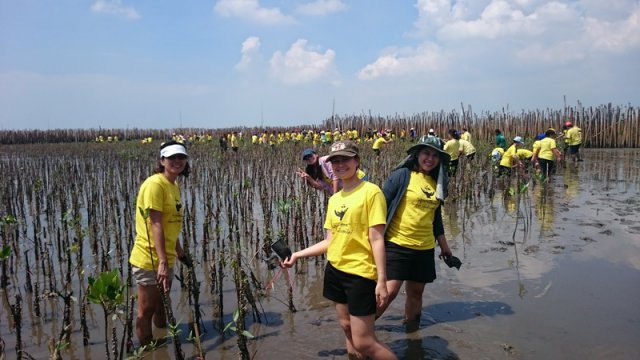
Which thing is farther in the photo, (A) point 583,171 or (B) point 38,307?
(A) point 583,171

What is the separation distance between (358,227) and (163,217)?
4.83ft

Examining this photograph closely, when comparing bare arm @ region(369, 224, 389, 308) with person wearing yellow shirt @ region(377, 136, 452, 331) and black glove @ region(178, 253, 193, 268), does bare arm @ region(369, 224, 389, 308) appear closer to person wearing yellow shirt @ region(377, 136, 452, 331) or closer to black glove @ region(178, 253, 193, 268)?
person wearing yellow shirt @ region(377, 136, 452, 331)

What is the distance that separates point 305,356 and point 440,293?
172cm

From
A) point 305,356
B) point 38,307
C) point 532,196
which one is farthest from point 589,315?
point 532,196

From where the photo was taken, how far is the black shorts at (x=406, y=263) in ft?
10.5

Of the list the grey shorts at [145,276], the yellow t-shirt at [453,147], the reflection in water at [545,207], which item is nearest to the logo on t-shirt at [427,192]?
the grey shorts at [145,276]

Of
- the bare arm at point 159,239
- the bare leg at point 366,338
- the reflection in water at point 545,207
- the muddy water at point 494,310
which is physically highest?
the bare arm at point 159,239

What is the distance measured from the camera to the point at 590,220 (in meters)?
7.09

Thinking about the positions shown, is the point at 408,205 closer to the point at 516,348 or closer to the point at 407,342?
the point at 407,342

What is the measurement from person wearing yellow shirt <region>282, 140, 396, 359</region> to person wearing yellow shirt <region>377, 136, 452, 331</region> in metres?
0.70

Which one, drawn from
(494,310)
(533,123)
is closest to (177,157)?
(494,310)

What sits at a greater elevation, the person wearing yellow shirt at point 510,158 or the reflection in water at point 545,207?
the person wearing yellow shirt at point 510,158

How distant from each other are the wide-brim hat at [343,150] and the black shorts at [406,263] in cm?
99

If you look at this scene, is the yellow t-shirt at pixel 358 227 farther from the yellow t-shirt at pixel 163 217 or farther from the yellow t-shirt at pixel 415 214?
the yellow t-shirt at pixel 163 217
